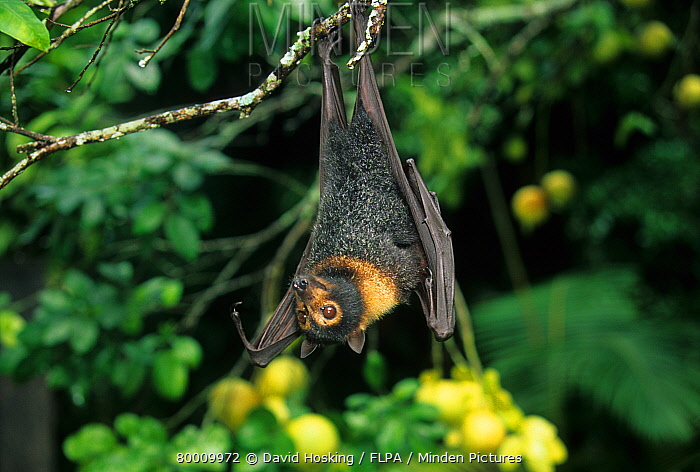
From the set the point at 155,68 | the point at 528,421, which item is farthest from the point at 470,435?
the point at 155,68

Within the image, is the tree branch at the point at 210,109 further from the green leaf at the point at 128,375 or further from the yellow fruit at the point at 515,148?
the yellow fruit at the point at 515,148

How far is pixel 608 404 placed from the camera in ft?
9.48

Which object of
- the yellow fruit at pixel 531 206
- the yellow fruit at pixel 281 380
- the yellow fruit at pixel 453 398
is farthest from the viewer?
the yellow fruit at pixel 531 206

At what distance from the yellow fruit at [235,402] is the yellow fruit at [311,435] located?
1.11 feet

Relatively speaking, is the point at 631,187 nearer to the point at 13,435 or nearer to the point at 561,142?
the point at 561,142

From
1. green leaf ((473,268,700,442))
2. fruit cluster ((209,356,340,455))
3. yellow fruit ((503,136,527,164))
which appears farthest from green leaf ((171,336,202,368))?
yellow fruit ((503,136,527,164))

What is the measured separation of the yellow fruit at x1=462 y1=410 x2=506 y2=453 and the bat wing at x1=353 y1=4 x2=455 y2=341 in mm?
632

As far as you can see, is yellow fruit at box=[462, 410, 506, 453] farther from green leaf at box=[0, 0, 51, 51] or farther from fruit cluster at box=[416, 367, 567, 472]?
green leaf at box=[0, 0, 51, 51]

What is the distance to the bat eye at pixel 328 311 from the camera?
4.78ft

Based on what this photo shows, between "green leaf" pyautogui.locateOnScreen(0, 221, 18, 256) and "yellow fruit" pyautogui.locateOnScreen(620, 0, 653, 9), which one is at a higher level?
"yellow fruit" pyautogui.locateOnScreen(620, 0, 653, 9)

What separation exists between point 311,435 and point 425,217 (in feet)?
2.94

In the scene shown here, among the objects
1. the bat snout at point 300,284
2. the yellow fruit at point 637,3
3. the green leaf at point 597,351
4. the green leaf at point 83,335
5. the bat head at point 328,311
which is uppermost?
the yellow fruit at point 637,3

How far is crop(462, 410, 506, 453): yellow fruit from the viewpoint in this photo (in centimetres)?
195

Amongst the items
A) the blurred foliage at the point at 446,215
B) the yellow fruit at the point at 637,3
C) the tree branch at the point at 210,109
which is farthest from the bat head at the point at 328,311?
the yellow fruit at the point at 637,3
